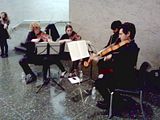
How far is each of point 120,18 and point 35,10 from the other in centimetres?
614

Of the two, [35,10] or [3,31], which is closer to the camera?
[3,31]

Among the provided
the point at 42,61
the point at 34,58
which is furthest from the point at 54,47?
the point at 34,58

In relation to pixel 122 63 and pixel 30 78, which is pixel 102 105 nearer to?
pixel 122 63

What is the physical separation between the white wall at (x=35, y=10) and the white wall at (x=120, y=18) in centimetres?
338

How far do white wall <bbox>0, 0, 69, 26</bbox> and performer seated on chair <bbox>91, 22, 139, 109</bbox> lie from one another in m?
5.85

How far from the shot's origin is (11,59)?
22.7 ft

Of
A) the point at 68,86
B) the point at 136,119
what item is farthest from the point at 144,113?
the point at 68,86

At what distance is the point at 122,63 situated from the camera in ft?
14.1

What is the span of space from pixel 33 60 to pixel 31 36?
0.51 metres

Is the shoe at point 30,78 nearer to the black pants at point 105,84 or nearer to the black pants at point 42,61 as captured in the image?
the black pants at point 42,61

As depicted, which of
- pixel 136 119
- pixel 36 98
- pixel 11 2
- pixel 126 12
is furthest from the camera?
pixel 11 2

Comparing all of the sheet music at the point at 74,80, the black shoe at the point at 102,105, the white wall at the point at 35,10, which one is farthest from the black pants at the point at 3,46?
the black shoe at the point at 102,105

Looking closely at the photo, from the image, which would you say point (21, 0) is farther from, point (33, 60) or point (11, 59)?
point (33, 60)

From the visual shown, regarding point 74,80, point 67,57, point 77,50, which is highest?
point 77,50
